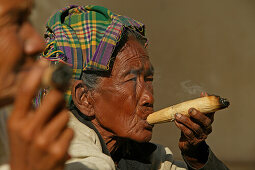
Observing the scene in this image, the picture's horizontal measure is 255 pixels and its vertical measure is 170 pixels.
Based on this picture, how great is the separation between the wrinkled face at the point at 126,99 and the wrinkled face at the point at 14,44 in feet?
5.09

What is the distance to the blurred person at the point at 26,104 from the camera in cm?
115

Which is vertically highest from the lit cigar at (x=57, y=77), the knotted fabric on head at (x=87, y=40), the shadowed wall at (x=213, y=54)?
the lit cigar at (x=57, y=77)

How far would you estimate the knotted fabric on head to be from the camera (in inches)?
109

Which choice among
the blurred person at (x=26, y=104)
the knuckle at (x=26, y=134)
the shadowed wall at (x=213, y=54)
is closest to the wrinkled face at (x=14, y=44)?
the blurred person at (x=26, y=104)

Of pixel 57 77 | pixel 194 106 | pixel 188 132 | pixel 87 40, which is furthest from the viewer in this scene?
pixel 87 40

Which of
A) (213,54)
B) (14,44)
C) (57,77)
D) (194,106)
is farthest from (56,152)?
(213,54)

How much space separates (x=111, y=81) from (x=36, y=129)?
1.70m

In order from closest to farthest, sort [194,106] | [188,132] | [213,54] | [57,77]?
[57,77] < [194,106] < [188,132] < [213,54]

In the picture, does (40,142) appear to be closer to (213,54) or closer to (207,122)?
(207,122)

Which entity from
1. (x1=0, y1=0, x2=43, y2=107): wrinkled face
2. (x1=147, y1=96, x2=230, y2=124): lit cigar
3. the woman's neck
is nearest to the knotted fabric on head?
the woman's neck

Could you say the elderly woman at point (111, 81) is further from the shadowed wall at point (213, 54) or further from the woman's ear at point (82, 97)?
the shadowed wall at point (213, 54)

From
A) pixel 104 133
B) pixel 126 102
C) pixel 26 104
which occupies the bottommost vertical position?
pixel 104 133

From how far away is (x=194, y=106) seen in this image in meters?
2.55

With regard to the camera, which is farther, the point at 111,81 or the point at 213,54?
the point at 213,54
